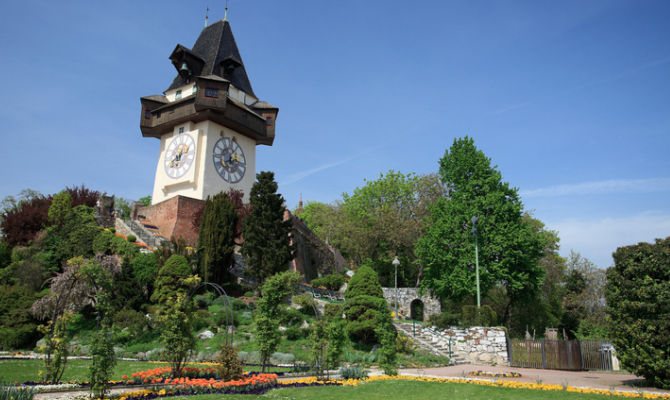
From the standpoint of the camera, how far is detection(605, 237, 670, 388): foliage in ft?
35.0

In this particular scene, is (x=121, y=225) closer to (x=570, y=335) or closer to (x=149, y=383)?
(x=149, y=383)

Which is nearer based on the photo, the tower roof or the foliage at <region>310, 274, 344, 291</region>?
the foliage at <region>310, 274, 344, 291</region>

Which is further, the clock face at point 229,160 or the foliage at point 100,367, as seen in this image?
the clock face at point 229,160

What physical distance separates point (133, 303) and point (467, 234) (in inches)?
710

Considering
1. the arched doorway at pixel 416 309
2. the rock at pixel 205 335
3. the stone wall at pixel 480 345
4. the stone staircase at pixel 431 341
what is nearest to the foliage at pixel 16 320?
the rock at pixel 205 335

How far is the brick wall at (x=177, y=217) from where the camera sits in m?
27.9

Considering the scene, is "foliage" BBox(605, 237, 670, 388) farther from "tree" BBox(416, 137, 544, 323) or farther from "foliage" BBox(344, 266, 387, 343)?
"tree" BBox(416, 137, 544, 323)


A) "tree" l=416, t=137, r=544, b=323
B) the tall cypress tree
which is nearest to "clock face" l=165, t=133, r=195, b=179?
the tall cypress tree

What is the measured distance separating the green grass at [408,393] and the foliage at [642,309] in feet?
9.19

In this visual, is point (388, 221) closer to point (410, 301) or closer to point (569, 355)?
point (410, 301)

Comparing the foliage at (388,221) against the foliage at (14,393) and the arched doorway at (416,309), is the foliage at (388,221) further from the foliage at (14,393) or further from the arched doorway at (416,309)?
the foliage at (14,393)

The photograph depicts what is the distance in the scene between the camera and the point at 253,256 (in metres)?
22.6

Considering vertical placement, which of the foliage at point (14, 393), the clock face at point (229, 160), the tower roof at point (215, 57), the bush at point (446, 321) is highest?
the tower roof at point (215, 57)

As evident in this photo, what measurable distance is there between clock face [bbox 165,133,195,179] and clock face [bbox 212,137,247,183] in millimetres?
1826
